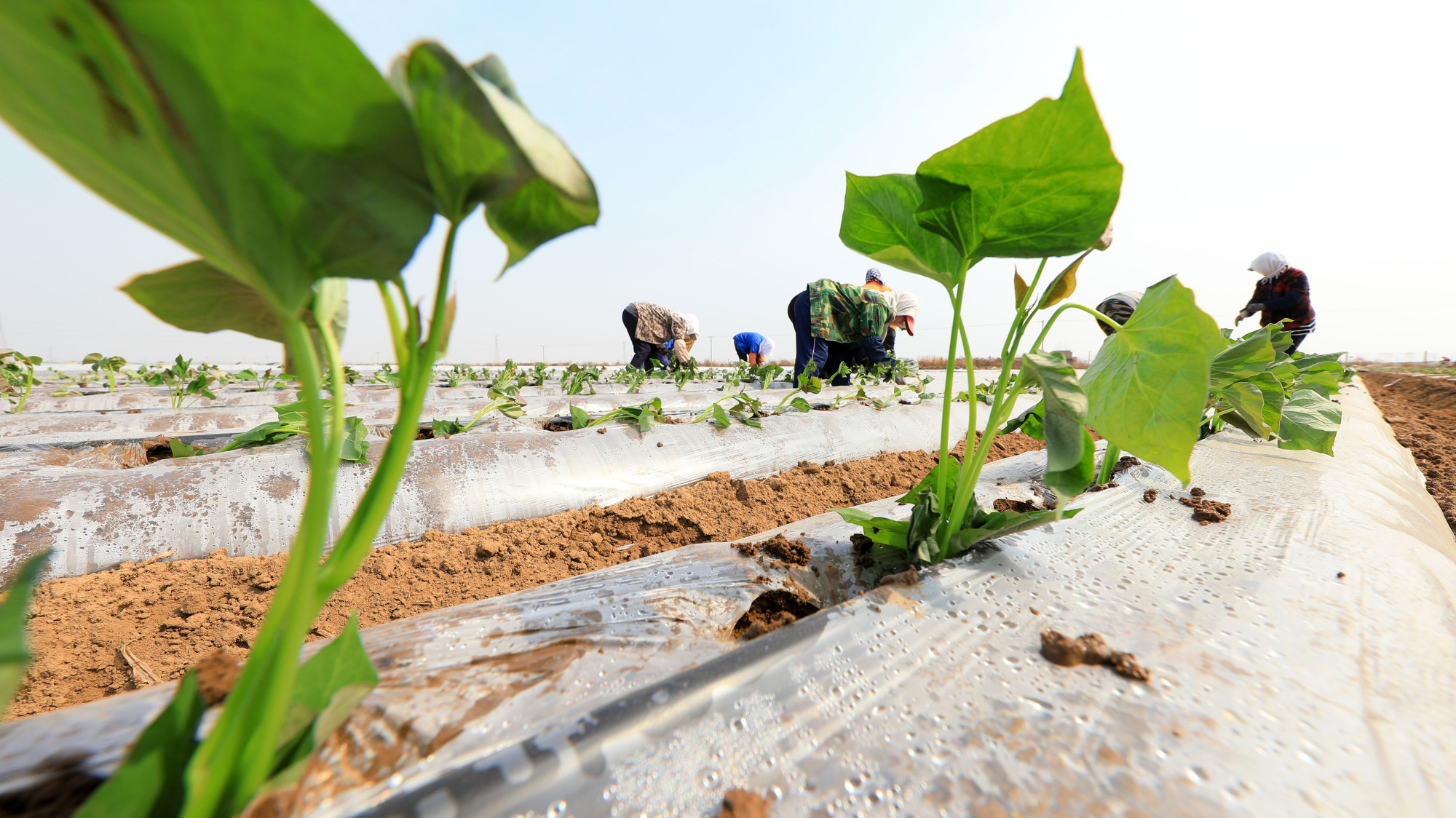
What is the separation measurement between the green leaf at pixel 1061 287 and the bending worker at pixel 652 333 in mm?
6222

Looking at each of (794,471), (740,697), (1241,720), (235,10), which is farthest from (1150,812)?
(794,471)

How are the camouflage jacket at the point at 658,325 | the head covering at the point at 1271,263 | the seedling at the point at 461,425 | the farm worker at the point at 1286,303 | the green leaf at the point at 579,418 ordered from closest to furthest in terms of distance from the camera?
the seedling at the point at 461,425 < the green leaf at the point at 579,418 < the farm worker at the point at 1286,303 < the head covering at the point at 1271,263 < the camouflage jacket at the point at 658,325

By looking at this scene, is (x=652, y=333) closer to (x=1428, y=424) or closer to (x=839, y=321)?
(x=839, y=321)

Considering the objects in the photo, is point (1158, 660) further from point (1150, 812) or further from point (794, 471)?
point (794, 471)

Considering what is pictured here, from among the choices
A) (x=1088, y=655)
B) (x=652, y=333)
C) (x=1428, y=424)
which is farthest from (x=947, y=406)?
(x=652, y=333)

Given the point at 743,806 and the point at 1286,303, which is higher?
the point at 1286,303

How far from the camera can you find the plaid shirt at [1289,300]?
3.89 metres

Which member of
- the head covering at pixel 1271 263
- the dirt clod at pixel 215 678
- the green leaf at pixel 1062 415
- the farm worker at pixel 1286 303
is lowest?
the dirt clod at pixel 215 678

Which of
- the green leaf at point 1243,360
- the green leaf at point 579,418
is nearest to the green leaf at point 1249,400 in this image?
the green leaf at point 1243,360

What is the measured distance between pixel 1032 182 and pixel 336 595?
1211 mm

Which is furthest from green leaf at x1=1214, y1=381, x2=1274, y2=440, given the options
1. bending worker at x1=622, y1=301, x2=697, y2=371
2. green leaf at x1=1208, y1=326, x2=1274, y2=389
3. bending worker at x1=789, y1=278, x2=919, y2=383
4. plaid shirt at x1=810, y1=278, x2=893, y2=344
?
bending worker at x1=622, y1=301, x2=697, y2=371

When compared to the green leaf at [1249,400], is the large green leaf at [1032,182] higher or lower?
higher

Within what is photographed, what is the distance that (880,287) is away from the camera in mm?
5250

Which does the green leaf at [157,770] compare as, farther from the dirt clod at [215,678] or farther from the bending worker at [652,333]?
the bending worker at [652,333]
